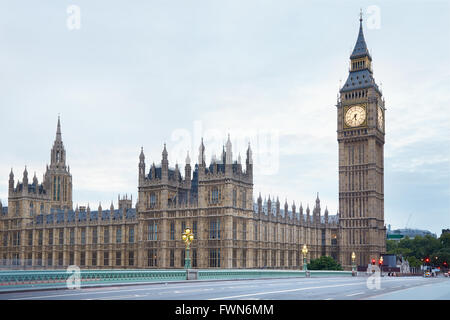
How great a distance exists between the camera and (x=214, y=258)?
273 ft

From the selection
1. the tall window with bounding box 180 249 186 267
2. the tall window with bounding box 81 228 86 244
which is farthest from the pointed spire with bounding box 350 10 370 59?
the tall window with bounding box 81 228 86 244

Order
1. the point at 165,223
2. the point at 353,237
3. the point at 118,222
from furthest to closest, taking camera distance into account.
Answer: the point at 353,237 → the point at 118,222 → the point at 165,223

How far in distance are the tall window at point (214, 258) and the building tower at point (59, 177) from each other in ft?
202

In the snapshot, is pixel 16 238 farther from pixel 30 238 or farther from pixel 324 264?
Result: pixel 324 264

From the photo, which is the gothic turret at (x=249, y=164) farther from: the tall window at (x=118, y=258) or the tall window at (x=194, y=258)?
the tall window at (x=118, y=258)

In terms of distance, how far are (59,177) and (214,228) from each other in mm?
64553

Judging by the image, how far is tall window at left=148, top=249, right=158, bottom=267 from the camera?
88.9 metres

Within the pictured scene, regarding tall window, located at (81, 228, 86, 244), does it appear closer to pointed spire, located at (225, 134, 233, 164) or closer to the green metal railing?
pointed spire, located at (225, 134, 233, 164)

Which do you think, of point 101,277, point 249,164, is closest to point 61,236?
point 249,164

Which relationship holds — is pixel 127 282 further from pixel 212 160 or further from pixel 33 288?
pixel 212 160

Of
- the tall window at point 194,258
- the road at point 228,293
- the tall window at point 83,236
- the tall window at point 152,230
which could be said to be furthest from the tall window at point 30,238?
the road at point 228,293

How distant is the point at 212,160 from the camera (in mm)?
86062

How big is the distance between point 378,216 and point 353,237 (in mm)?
6433
